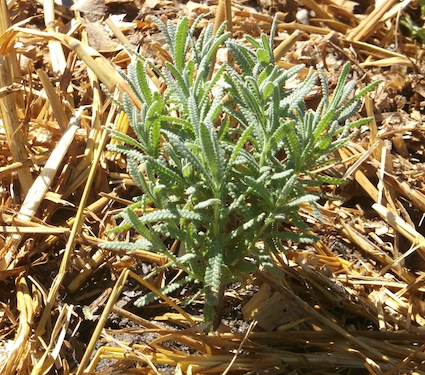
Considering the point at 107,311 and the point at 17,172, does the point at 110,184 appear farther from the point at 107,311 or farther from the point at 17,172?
the point at 107,311

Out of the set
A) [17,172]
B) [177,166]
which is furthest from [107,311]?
[17,172]

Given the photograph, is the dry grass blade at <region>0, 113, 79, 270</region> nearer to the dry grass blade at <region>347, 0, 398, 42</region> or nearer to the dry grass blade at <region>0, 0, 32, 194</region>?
the dry grass blade at <region>0, 0, 32, 194</region>

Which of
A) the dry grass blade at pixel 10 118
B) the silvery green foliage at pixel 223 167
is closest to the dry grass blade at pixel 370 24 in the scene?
the silvery green foliage at pixel 223 167

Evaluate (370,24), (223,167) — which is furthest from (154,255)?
(370,24)

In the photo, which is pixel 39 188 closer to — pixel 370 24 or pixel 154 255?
pixel 154 255

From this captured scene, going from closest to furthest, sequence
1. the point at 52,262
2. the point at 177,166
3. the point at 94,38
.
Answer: the point at 177,166, the point at 52,262, the point at 94,38

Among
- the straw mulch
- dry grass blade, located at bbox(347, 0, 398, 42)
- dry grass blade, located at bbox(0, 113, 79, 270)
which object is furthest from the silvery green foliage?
dry grass blade, located at bbox(347, 0, 398, 42)

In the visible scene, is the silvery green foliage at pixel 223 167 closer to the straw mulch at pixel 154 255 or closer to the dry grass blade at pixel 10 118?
the straw mulch at pixel 154 255

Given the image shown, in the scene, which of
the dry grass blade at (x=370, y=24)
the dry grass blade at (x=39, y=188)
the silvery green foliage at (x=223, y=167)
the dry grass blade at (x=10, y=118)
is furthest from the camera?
the dry grass blade at (x=370, y=24)
